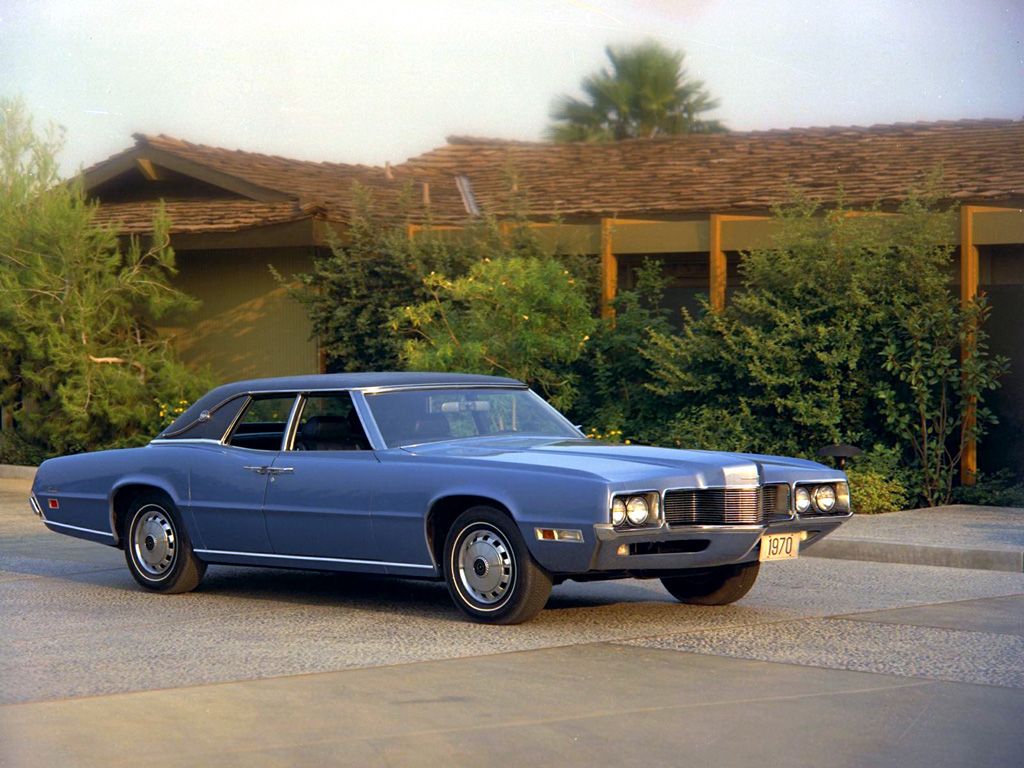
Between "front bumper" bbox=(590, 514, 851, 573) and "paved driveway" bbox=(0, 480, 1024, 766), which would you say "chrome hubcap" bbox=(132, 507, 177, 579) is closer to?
"paved driveway" bbox=(0, 480, 1024, 766)

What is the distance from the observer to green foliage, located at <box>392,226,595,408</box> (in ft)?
55.6

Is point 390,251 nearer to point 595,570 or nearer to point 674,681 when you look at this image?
point 595,570

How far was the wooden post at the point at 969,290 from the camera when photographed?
51.5ft

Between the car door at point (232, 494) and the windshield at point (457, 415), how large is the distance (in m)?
0.73

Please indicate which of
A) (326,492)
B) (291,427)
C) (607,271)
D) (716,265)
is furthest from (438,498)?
(607,271)

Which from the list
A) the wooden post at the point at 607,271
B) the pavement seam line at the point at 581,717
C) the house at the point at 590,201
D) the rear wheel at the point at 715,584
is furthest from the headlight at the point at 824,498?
the wooden post at the point at 607,271

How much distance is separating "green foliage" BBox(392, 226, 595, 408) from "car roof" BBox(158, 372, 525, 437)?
6382mm

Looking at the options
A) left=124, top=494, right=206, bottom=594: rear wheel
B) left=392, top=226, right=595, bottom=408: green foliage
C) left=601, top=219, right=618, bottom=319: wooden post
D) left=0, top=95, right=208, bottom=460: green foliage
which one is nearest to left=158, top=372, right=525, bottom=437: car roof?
left=124, top=494, right=206, bottom=594: rear wheel

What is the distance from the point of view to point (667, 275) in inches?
752

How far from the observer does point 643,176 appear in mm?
20906

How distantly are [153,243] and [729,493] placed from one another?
14.9 metres

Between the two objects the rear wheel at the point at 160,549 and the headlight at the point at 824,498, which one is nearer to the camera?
the headlight at the point at 824,498

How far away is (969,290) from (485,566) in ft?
29.6

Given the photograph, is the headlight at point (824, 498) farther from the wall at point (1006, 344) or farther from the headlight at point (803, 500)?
the wall at point (1006, 344)
